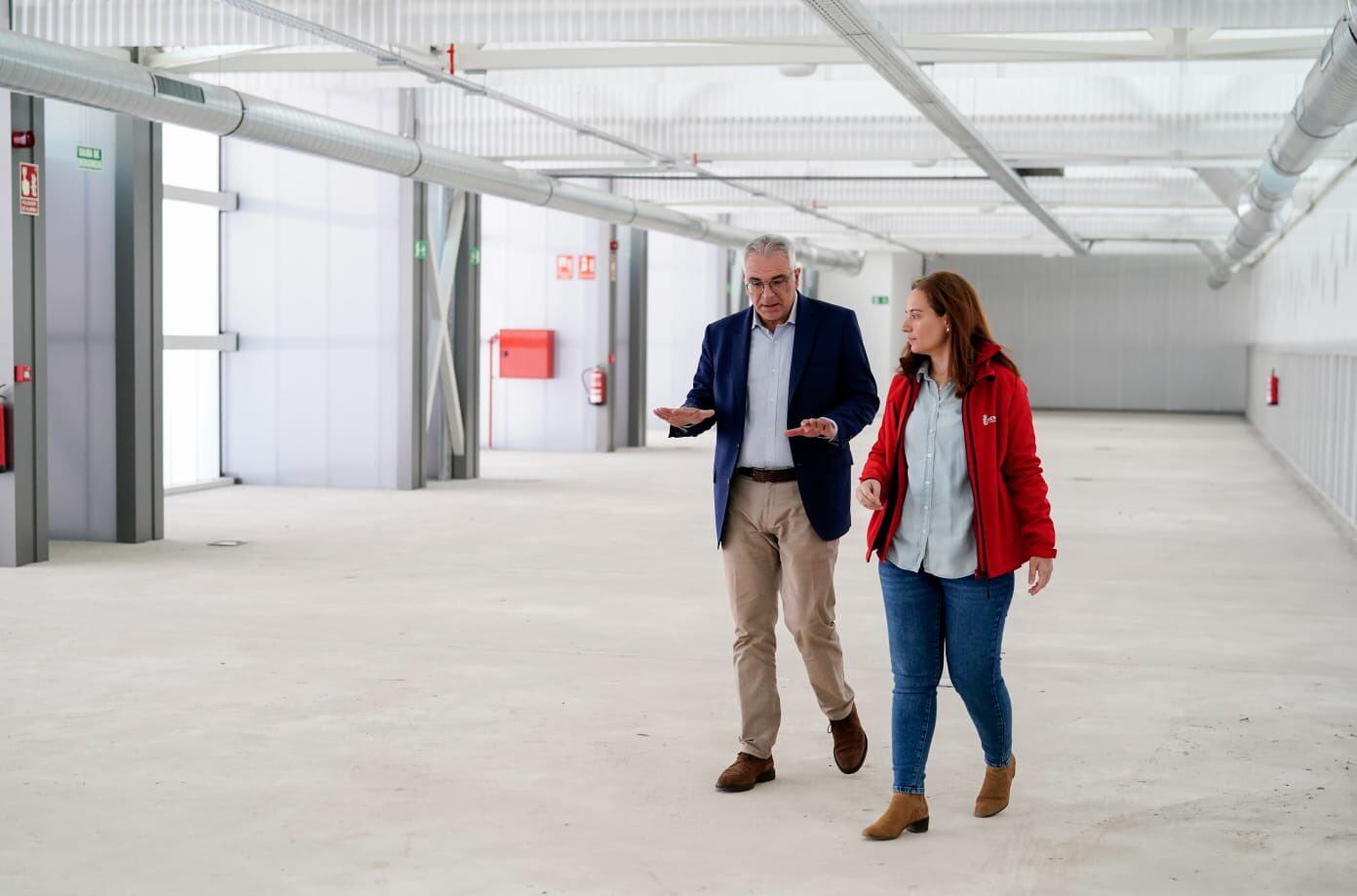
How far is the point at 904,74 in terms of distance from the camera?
742cm

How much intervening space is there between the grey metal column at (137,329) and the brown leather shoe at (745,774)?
6088mm

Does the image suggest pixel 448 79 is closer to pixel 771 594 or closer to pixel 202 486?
pixel 771 594

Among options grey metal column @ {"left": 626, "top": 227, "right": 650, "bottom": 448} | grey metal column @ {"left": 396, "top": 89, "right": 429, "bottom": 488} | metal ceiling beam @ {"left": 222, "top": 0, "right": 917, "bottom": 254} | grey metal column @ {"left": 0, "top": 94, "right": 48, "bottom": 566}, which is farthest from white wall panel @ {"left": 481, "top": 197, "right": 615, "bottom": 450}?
grey metal column @ {"left": 0, "top": 94, "right": 48, "bottom": 566}

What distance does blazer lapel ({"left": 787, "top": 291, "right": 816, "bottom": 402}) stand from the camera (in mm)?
4059

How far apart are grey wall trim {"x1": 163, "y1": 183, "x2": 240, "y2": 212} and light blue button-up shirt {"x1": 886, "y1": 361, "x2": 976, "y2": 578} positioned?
9660 millimetres

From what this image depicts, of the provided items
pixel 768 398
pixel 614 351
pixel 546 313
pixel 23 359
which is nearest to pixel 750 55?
pixel 23 359

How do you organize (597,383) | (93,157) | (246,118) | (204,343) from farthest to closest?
(597,383) < (204,343) < (93,157) < (246,118)

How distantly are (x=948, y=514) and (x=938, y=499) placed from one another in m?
0.05

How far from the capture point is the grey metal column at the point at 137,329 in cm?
907

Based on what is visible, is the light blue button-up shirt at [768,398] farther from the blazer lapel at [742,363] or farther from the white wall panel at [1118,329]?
the white wall panel at [1118,329]

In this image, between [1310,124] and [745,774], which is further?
[1310,124]

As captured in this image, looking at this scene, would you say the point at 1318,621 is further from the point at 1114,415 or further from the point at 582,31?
the point at 1114,415

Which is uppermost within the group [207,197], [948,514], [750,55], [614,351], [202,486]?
[750,55]

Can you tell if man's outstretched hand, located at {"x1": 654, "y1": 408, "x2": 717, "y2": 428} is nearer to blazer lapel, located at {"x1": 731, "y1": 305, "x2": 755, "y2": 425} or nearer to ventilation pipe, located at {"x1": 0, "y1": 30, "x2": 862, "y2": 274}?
blazer lapel, located at {"x1": 731, "y1": 305, "x2": 755, "y2": 425}
